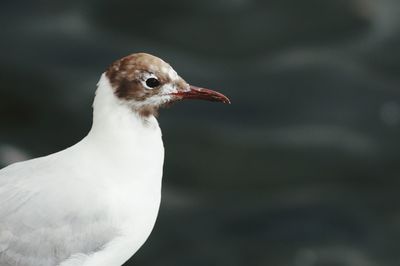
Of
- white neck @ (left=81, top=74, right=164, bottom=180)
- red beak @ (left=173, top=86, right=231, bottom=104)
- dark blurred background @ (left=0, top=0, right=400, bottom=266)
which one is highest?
dark blurred background @ (left=0, top=0, right=400, bottom=266)

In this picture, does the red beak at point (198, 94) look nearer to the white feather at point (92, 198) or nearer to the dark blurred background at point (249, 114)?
the white feather at point (92, 198)

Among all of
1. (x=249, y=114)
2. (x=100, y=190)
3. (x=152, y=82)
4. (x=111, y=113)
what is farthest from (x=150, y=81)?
(x=249, y=114)

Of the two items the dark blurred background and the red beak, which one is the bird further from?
the dark blurred background

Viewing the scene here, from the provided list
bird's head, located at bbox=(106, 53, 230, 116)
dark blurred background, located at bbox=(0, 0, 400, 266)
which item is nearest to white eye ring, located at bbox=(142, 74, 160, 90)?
bird's head, located at bbox=(106, 53, 230, 116)

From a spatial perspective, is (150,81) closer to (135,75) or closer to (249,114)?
(135,75)

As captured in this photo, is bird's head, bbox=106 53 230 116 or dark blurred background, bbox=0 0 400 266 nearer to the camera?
bird's head, bbox=106 53 230 116

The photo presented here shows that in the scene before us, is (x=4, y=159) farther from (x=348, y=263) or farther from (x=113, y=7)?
(x=348, y=263)

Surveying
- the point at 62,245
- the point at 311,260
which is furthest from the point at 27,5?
the point at 62,245

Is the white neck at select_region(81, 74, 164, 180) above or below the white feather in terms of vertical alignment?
above
